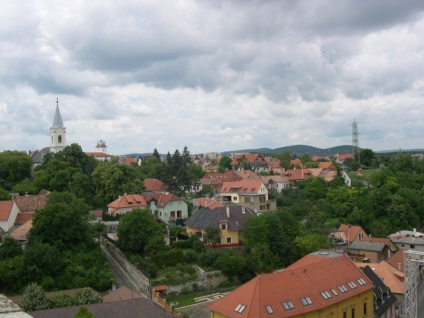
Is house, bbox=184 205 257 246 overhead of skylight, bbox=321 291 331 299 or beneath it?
overhead

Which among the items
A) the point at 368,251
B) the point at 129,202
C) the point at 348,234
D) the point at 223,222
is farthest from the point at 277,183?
the point at 129,202

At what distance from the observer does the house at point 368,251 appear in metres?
41.0

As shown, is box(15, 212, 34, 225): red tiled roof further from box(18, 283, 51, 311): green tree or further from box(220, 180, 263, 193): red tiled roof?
box(220, 180, 263, 193): red tiled roof

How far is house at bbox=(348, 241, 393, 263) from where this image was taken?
4098 centimetres

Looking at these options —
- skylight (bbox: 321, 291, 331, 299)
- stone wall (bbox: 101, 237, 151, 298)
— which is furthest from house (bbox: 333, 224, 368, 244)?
stone wall (bbox: 101, 237, 151, 298)

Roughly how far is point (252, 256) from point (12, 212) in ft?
68.5

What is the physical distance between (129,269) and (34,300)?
33.4 feet

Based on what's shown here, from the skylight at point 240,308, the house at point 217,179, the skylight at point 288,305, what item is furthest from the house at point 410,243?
the skylight at point 240,308

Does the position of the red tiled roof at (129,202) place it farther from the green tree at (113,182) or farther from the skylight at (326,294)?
the skylight at (326,294)

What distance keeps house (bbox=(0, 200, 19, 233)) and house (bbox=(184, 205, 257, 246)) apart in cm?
1546

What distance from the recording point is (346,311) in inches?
979

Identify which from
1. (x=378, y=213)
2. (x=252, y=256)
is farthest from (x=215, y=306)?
(x=378, y=213)

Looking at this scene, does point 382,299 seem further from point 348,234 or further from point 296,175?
point 296,175

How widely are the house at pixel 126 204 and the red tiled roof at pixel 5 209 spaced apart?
9.58 m
